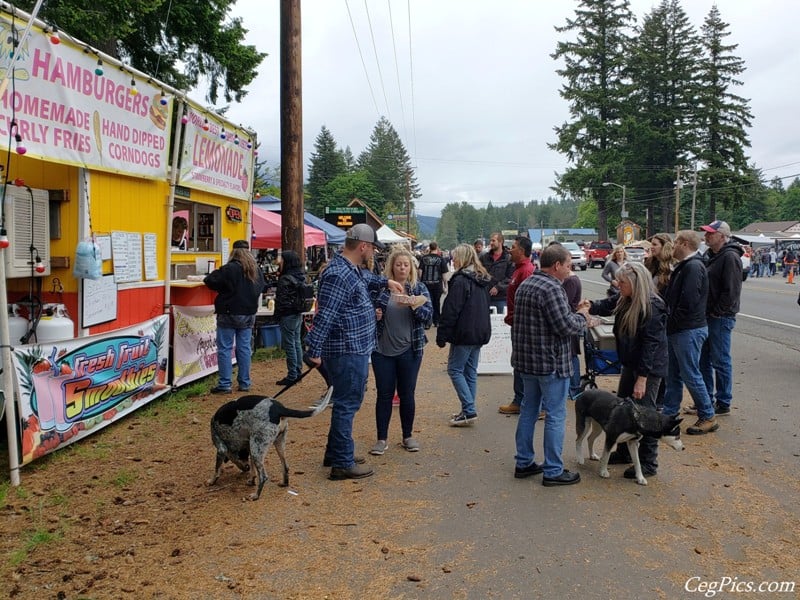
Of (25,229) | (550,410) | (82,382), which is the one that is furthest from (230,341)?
(550,410)

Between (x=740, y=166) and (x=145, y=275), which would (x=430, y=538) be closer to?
(x=145, y=275)

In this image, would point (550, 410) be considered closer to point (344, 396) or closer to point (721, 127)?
point (344, 396)

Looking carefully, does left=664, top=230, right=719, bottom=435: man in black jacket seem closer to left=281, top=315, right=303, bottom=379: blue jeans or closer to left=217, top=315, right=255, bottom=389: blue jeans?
left=281, top=315, right=303, bottom=379: blue jeans

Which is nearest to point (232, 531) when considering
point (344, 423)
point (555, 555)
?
point (344, 423)

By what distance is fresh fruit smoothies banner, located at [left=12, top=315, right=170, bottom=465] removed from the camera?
4957 millimetres

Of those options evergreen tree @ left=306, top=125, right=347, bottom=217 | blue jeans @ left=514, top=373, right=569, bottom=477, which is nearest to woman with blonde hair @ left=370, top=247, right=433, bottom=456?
blue jeans @ left=514, top=373, right=569, bottom=477

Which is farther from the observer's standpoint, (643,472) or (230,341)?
(230,341)

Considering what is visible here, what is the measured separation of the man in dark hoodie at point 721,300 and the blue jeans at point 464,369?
2519mm

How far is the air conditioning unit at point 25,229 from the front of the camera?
17.9 ft

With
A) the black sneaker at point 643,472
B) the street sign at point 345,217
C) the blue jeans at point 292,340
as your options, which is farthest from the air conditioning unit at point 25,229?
the street sign at point 345,217

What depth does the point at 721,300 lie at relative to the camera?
6402mm

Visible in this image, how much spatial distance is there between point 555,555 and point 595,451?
6.90ft

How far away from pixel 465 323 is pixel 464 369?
0.51m

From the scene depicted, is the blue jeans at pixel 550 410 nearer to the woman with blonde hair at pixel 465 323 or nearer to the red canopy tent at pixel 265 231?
the woman with blonde hair at pixel 465 323
